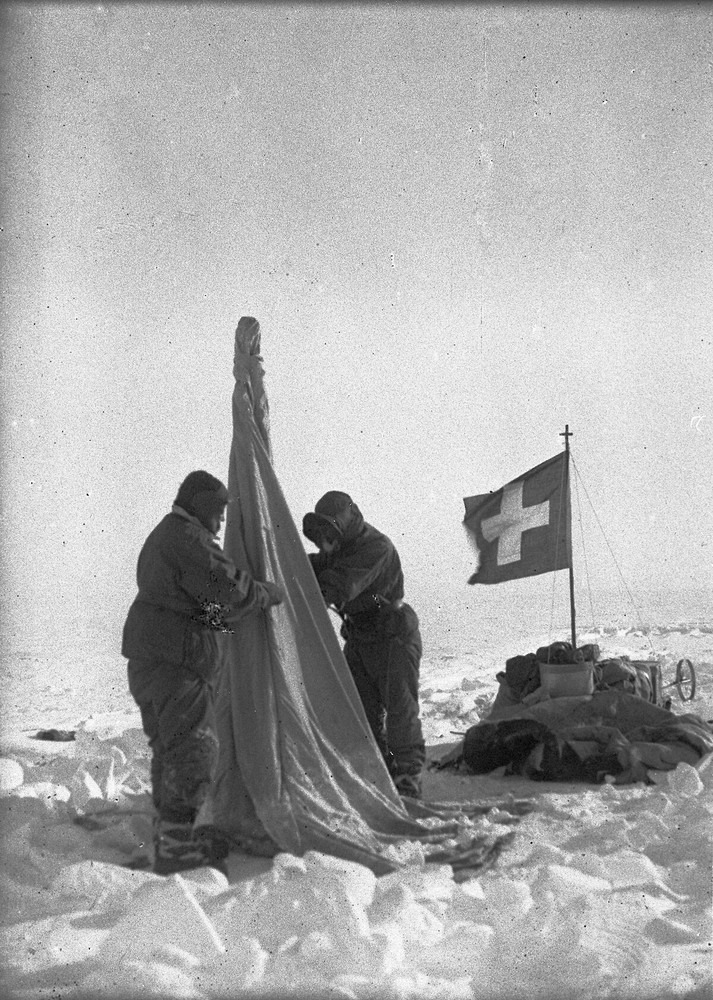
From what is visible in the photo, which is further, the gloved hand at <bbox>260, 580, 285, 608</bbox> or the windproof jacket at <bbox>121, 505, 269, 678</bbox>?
the gloved hand at <bbox>260, 580, 285, 608</bbox>

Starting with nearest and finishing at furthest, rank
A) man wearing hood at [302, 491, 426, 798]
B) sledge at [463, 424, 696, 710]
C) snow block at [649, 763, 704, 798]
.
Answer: snow block at [649, 763, 704, 798], man wearing hood at [302, 491, 426, 798], sledge at [463, 424, 696, 710]

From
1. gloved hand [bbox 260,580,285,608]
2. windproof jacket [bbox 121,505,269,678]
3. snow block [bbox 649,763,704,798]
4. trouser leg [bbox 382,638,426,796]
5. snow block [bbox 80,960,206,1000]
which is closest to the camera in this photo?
snow block [bbox 80,960,206,1000]

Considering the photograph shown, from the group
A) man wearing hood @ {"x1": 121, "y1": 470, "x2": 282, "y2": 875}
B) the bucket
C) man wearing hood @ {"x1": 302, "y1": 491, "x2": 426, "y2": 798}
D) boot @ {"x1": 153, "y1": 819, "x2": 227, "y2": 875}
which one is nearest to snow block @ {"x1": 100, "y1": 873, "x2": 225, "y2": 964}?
boot @ {"x1": 153, "y1": 819, "x2": 227, "y2": 875}

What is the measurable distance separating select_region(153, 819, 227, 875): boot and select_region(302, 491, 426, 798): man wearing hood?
67.3 inches

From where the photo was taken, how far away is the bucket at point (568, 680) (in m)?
7.15

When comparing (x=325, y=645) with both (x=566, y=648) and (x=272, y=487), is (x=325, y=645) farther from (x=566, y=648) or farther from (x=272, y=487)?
(x=566, y=648)

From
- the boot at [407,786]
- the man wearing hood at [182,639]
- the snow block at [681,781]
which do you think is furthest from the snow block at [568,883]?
the boot at [407,786]

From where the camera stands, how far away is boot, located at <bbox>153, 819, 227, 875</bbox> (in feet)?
13.8

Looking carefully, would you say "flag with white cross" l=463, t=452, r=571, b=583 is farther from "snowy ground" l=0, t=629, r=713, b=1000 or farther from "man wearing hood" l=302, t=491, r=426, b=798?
"snowy ground" l=0, t=629, r=713, b=1000

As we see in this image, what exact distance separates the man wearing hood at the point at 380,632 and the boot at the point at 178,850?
1.71 metres

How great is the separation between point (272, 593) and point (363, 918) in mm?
1806

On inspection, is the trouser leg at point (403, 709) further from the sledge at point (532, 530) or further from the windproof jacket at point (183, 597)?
the sledge at point (532, 530)

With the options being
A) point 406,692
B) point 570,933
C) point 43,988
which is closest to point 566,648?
point 406,692

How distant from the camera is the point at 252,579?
4.68 m
